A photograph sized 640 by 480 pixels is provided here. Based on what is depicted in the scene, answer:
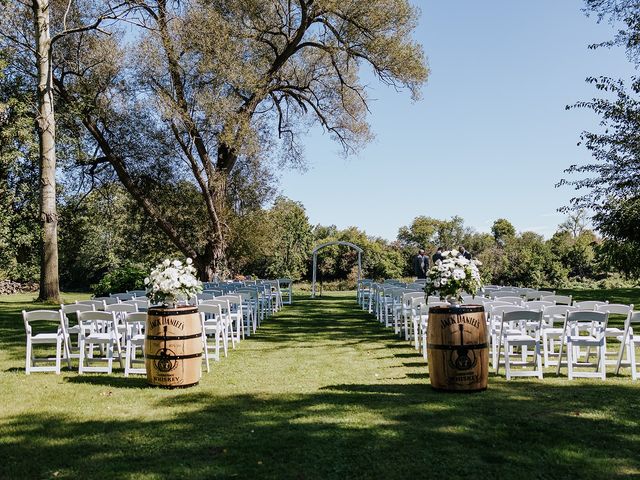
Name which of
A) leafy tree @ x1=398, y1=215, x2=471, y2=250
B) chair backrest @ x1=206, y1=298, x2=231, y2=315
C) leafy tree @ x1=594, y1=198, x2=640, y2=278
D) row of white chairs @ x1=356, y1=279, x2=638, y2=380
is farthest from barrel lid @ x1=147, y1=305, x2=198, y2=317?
leafy tree @ x1=398, y1=215, x2=471, y2=250

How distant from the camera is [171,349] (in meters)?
6.89

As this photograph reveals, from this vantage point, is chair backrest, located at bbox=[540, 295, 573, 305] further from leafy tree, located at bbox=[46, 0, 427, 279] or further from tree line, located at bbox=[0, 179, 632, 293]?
leafy tree, located at bbox=[46, 0, 427, 279]

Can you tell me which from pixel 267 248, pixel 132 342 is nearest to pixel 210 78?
pixel 267 248

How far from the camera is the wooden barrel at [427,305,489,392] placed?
21.1 ft

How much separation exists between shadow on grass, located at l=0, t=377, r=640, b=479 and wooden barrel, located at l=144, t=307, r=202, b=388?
47 centimetres

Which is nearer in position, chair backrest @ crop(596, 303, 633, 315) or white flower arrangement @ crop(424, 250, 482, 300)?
white flower arrangement @ crop(424, 250, 482, 300)

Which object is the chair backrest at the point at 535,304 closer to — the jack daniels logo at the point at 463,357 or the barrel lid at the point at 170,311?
the jack daniels logo at the point at 463,357

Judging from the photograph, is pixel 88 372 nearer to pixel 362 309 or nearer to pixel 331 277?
pixel 362 309

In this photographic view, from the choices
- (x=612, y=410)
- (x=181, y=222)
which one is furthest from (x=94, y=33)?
(x=612, y=410)

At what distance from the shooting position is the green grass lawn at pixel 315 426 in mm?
4238

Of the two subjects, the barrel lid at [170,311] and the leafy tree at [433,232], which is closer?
the barrel lid at [170,311]

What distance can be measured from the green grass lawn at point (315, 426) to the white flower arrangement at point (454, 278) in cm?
115

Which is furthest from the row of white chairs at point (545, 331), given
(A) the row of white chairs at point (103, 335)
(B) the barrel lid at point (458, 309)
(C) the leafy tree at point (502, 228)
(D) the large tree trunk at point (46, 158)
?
(C) the leafy tree at point (502, 228)

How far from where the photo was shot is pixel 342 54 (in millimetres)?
22047
